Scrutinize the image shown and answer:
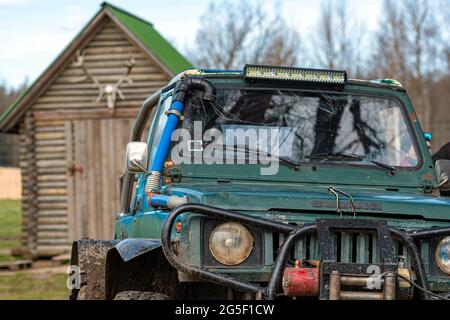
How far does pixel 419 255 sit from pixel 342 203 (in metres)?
0.47

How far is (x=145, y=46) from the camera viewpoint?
749 inches

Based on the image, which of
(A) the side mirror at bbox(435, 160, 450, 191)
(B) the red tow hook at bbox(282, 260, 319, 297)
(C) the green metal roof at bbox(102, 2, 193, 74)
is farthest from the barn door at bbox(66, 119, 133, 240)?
(B) the red tow hook at bbox(282, 260, 319, 297)

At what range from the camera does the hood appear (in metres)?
4.48

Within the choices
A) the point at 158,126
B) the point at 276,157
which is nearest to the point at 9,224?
the point at 158,126

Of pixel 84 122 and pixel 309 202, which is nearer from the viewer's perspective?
pixel 309 202

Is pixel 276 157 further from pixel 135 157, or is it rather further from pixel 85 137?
pixel 85 137

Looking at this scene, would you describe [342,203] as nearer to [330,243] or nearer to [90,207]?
[330,243]

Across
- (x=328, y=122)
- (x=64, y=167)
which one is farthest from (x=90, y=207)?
(x=328, y=122)

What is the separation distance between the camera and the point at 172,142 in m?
5.39

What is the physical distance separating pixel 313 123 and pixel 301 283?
181 centimetres

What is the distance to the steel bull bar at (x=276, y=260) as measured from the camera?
4.24 metres

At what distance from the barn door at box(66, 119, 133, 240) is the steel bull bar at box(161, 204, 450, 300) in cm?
1513

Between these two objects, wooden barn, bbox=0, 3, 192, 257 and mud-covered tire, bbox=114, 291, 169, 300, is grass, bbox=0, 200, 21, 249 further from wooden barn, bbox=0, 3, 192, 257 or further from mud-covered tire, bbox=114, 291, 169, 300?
mud-covered tire, bbox=114, 291, 169, 300

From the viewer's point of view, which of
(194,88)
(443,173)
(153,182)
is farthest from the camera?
(443,173)
